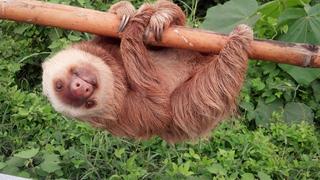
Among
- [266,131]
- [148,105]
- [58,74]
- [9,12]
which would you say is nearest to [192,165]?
[266,131]

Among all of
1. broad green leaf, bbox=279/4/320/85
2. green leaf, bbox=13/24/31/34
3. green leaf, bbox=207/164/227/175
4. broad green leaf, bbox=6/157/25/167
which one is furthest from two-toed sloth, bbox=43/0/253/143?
green leaf, bbox=13/24/31/34

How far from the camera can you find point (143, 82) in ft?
10.3

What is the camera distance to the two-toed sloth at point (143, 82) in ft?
10.1

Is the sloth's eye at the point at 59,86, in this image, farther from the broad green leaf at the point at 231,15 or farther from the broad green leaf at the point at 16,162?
the broad green leaf at the point at 231,15

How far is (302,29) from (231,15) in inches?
23.7

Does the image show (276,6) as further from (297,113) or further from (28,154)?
(28,154)

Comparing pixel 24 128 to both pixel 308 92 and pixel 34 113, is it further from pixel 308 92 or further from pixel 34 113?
pixel 308 92

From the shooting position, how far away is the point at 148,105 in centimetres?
317

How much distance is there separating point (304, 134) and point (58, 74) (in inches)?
79.4

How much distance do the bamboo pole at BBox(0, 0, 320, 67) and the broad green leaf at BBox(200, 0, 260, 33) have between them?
1.62 meters

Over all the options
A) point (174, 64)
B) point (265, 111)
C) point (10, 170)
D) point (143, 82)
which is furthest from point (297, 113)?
point (10, 170)

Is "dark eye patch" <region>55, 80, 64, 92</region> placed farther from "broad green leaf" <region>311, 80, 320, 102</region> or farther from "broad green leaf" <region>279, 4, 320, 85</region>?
"broad green leaf" <region>311, 80, 320, 102</region>

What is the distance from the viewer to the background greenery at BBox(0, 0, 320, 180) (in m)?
4.10

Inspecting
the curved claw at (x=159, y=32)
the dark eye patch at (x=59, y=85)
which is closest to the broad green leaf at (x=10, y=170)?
the dark eye patch at (x=59, y=85)
